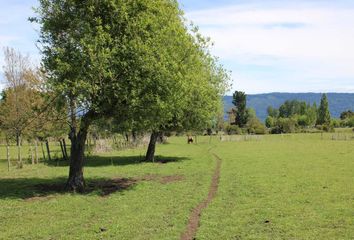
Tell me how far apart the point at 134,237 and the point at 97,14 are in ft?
41.2

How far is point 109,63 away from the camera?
20.2m

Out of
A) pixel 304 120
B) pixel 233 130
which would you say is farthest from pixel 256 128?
pixel 304 120

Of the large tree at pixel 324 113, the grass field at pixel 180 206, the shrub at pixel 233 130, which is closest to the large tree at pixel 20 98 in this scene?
the grass field at pixel 180 206

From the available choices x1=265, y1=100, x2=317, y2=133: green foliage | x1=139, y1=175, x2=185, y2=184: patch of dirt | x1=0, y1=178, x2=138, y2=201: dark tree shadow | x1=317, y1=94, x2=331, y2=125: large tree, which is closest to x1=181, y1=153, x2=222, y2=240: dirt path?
x1=139, y1=175, x2=185, y2=184: patch of dirt

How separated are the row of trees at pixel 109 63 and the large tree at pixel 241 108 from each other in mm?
116066

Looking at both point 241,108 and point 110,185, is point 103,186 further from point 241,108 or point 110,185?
point 241,108

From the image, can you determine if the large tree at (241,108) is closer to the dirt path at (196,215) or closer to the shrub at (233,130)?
the shrub at (233,130)

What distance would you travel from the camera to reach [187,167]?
34.5 m

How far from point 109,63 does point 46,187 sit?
8.71m

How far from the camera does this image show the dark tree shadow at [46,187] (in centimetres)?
2097

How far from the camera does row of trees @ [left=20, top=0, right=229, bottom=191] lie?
65.3ft

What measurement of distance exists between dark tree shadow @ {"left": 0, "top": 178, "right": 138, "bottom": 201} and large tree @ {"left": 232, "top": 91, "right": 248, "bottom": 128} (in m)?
113

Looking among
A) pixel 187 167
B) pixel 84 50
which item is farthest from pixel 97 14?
pixel 187 167

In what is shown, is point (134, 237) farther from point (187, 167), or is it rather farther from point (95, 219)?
point (187, 167)
